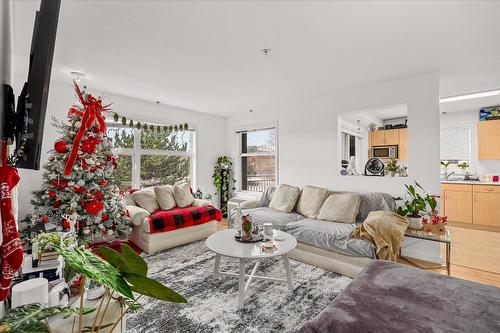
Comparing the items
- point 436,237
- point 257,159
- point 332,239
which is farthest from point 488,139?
point 257,159

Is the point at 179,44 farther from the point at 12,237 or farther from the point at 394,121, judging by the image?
the point at 394,121

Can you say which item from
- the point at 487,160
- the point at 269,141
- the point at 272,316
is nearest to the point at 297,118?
the point at 269,141

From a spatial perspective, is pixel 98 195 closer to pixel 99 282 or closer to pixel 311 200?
pixel 99 282

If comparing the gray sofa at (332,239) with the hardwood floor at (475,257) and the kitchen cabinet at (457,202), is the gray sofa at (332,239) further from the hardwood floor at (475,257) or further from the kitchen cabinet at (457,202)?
the kitchen cabinet at (457,202)

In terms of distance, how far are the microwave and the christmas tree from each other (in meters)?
5.43

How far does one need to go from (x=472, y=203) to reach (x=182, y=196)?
5537 mm

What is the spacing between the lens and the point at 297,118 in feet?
14.9

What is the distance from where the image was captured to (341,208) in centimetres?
332

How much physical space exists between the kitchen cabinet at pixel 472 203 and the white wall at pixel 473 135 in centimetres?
71

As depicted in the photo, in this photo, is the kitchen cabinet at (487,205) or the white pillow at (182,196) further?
the kitchen cabinet at (487,205)

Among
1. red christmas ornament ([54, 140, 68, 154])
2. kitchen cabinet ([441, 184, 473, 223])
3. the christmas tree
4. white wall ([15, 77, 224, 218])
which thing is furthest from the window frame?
kitchen cabinet ([441, 184, 473, 223])

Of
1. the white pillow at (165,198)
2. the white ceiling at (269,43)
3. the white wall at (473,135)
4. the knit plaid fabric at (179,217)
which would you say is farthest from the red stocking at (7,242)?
the white wall at (473,135)

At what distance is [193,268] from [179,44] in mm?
2492

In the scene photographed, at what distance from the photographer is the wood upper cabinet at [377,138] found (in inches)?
222
